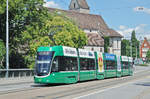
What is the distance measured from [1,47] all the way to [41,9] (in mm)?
10644

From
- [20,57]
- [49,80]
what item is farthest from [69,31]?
[49,80]

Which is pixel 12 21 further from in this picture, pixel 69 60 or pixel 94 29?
pixel 94 29

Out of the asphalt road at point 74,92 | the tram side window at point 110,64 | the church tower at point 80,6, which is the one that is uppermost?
the church tower at point 80,6

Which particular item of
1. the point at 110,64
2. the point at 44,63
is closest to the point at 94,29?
the point at 110,64

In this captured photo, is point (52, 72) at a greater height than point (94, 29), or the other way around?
point (94, 29)

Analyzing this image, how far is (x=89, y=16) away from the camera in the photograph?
10600 centimetres

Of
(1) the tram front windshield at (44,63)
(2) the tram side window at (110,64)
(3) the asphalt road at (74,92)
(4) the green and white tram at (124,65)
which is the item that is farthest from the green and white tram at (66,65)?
(4) the green and white tram at (124,65)

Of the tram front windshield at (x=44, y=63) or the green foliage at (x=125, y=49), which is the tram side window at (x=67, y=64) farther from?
the green foliage at (x=125, y=49)

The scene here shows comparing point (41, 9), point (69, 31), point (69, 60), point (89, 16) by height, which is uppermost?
point (89, 16)

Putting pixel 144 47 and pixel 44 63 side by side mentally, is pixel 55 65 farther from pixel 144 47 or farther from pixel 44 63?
pixel 144 47

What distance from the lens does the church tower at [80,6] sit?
117m

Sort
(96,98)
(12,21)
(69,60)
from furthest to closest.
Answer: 1. (12,21)
2. (69,60)
3. (96,98)

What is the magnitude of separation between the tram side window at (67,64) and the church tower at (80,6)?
92.9 m

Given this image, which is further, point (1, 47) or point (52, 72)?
point (1, 47)
